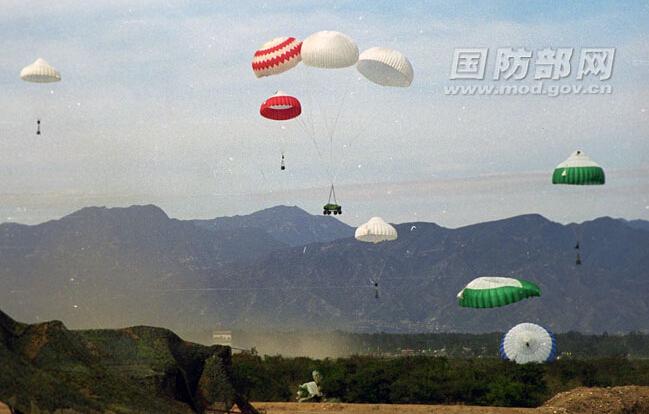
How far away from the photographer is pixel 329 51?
3597cm

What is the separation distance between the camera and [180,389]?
39.9ft

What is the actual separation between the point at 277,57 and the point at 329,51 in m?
2.27

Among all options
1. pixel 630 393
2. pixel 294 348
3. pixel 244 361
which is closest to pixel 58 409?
pixel 630 393

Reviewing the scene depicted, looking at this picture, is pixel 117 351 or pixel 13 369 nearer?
pixel 13 369

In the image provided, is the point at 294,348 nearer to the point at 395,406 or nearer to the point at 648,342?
the point at 648,342

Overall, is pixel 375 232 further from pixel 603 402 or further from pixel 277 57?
pixel 603 402

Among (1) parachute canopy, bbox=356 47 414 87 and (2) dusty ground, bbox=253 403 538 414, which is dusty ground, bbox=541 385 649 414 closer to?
(2) dusty ground, bbox=253 403 538 414

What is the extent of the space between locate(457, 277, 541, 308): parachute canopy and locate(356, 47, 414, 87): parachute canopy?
8119mm

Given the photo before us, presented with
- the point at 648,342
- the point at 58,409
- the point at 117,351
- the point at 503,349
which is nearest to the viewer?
the point at 58,409

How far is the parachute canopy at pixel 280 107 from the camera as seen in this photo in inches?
1591

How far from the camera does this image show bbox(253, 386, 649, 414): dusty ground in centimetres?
2408

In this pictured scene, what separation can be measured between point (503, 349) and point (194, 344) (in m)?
29.7

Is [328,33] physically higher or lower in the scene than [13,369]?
higher

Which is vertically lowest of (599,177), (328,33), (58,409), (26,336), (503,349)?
(58,409)
